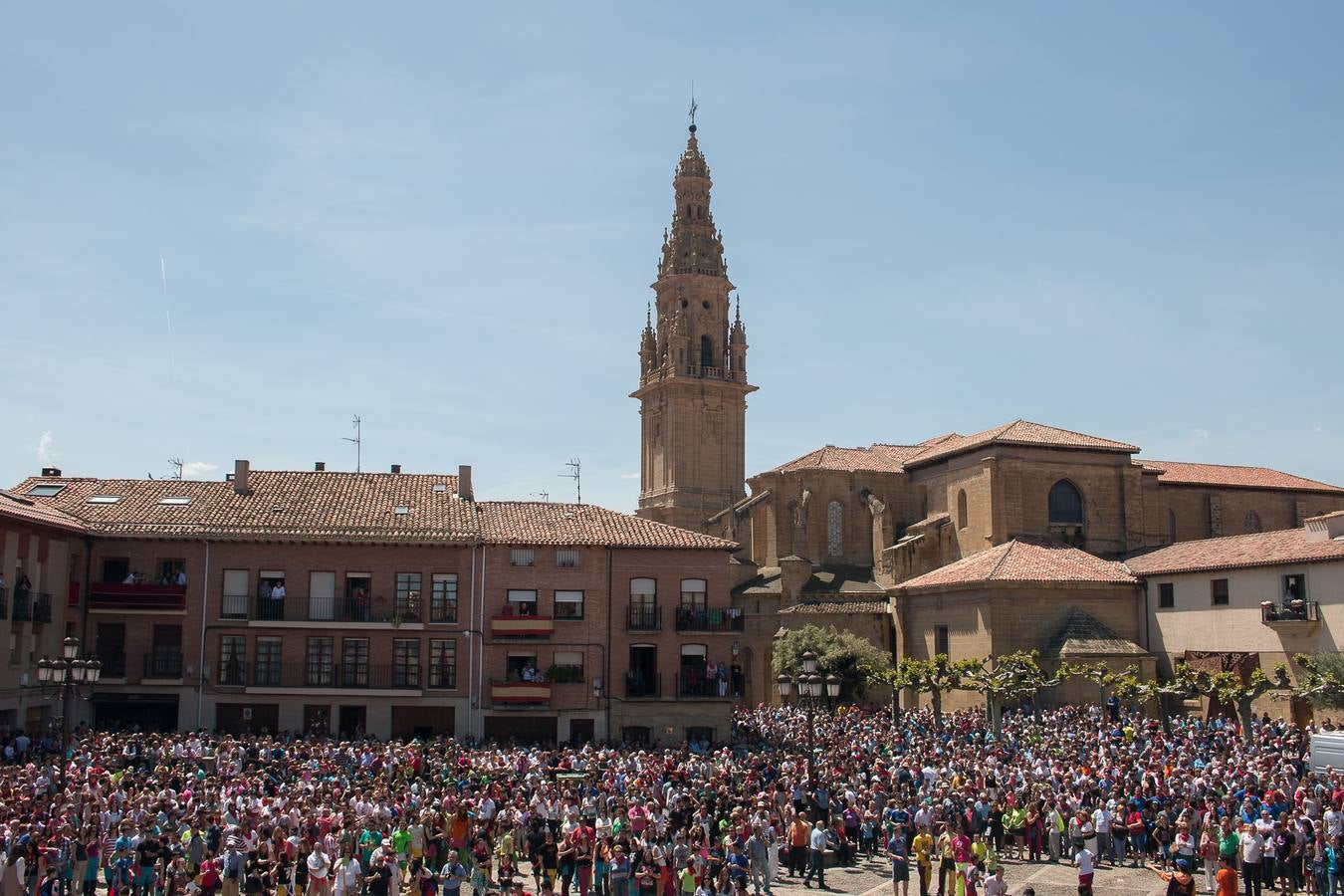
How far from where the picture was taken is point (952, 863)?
1970cm

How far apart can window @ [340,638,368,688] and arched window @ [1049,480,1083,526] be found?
29143 millimetres

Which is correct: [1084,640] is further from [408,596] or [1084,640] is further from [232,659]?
[232,659]

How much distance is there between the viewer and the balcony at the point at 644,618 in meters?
40.0

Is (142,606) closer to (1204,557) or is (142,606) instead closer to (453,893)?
(453,893)

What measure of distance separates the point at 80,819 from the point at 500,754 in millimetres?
11223

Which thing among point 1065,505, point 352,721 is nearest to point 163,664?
point 352,721

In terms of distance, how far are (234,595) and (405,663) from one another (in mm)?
5277

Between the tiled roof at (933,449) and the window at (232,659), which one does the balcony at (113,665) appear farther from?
the tiled roof at (933,449)

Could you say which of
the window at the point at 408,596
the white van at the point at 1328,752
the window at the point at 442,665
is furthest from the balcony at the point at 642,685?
the white van at the point at 1328,752

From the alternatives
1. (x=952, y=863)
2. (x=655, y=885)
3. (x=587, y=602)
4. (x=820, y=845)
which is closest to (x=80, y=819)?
(x=655, y=885)

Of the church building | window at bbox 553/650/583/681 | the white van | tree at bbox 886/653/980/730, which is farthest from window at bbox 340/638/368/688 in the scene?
the white van

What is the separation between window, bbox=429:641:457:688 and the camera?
38.7 meters

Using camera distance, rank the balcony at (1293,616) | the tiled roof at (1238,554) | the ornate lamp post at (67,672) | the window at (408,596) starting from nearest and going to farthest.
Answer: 1. the ornate lamp post at (67,672)
2. the window at (408,596)
3. the balcony at (1293,616)
4. the tiled roof at (1238,554)

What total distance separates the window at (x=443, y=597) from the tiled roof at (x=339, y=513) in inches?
46.5
